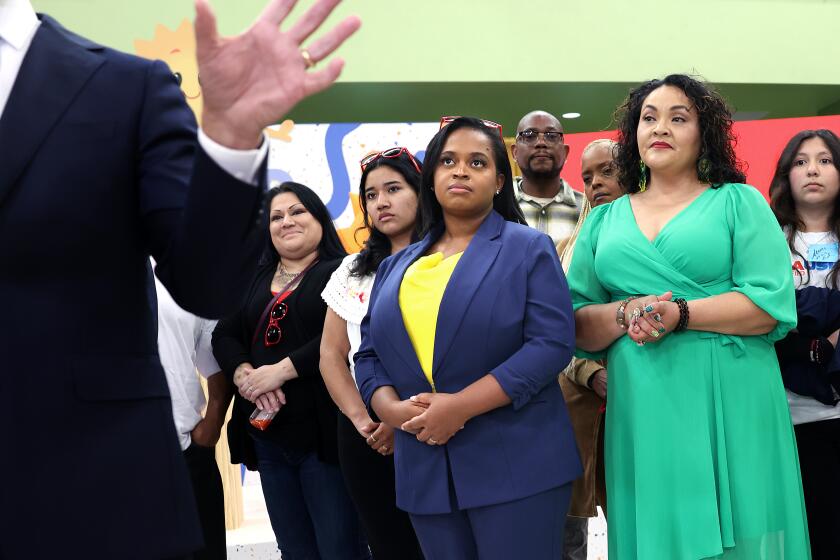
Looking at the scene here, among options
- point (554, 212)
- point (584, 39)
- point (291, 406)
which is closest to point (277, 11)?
point (291, 406)

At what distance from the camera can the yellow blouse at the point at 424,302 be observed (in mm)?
2324

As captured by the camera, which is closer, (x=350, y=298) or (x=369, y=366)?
(x=369, y=366)

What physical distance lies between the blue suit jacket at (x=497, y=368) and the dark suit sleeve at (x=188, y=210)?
1.20 metres

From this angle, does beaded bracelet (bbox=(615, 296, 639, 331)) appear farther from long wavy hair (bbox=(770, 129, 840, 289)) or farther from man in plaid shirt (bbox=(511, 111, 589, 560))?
man in plaid shirt (bbox=(511, 111, 589, 560))

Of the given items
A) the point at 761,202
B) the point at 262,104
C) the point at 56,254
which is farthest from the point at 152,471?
the point at 761,202

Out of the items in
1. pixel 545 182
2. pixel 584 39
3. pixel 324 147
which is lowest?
pixel 545 182

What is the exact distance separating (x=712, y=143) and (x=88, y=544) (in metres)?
1.99

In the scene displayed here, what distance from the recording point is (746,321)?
7.34ft

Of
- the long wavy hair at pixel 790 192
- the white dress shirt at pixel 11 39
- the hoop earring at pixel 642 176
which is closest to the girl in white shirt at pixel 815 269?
the long wavy hair at pixel 790 192

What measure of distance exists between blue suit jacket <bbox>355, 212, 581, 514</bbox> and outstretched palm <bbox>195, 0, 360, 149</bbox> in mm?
1295

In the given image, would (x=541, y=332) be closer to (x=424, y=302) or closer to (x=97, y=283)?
(x=424, y=302)

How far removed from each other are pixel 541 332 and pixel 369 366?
515 millimetres

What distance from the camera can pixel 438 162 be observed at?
261 cm

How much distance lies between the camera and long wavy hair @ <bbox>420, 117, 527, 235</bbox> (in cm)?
261
